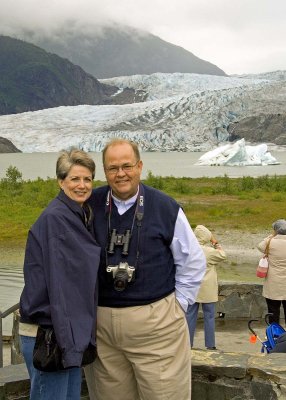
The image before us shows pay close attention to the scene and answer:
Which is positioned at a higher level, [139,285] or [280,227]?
[139,285]

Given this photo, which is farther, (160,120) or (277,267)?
(160,120)

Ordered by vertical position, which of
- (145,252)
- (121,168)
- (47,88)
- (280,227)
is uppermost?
(47,88)

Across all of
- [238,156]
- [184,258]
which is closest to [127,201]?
[184,258]

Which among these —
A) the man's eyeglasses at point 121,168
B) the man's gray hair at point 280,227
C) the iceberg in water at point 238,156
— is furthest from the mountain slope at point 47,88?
the man's eyeglasses at point 121,168

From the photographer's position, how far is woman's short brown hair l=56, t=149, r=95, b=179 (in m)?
2.45

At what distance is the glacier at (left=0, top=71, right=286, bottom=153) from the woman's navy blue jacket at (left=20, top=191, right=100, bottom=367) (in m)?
62.7

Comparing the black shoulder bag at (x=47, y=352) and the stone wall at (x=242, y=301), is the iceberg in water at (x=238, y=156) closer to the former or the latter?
the stone wall at (x=242, y=301)

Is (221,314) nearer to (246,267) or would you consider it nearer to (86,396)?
(86,396)

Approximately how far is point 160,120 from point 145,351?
70593mm

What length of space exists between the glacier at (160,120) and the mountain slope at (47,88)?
99.8 m

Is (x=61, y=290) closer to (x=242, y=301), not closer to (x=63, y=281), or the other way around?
(x=63, y=281)

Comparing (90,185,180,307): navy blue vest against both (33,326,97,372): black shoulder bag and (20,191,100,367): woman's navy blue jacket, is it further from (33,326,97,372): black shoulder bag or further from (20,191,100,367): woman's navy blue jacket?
(33,326,97,372): black shoulder bag

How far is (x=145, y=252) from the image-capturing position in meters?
2.42

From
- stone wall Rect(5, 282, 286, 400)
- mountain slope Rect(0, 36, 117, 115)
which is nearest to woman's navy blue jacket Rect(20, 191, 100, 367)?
stone wall Rect(5, 282, 286, 400)
